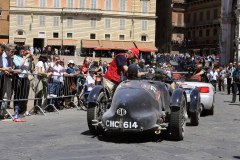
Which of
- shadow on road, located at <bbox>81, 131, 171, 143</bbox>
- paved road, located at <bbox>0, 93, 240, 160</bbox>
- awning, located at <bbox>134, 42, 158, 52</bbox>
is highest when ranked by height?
awning, located at <bbox>134, 42, 158, 52</bbox>

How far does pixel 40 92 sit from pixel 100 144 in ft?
21.9

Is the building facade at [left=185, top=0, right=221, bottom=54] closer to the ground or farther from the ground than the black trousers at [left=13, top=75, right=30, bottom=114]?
farther from the ground

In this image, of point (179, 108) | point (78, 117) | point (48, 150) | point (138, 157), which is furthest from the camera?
point (78, 117)

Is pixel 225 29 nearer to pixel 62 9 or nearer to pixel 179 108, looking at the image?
pixel 62 9

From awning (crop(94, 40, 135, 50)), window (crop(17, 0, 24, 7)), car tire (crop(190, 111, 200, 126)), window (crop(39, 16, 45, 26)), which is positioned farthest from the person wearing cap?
window (crop(17, 0, 24, 7))

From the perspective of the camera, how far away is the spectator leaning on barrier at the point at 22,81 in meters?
14.1

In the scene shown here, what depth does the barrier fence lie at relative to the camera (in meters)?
13.7

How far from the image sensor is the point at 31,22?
71875mm

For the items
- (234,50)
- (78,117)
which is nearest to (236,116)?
(78,117)

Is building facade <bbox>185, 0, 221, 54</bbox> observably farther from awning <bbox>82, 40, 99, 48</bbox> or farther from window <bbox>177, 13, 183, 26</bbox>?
awning <bbox>82, 40, 99, 48</bbox>

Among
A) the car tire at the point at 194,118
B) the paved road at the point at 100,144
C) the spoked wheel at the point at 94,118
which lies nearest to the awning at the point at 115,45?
the car tire at the point at 194,118

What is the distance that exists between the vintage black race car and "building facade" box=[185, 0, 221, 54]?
68.5 m

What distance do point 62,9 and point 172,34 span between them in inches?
946

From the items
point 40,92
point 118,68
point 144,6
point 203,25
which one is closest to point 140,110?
point 118,68
